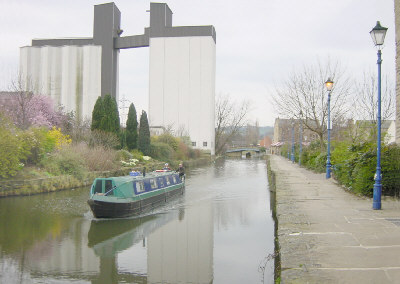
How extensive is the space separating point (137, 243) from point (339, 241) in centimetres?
569

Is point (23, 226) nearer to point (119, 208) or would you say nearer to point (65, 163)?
point (119, 208)

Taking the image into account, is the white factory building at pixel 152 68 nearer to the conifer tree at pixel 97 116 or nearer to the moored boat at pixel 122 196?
the conifer tree at pixel 97 116

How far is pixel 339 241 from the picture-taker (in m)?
7.14

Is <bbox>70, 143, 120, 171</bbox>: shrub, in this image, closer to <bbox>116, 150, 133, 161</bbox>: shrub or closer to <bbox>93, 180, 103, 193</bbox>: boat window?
<bbox>116, 150, 133, 161</bbox>: shrub

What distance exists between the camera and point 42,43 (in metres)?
61.2

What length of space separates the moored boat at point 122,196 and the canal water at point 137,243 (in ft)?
1.16

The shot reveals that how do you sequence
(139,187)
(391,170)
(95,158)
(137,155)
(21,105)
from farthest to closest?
(137,155)
(21,105)
(95,158)
(139,187)
(391,170)

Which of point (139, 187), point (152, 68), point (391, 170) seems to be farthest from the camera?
point (152, 68)

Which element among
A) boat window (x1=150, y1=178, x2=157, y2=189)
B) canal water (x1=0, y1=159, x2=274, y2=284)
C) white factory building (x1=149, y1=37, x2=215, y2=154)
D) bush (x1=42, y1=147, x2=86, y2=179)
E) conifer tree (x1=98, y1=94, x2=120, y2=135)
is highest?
white factory building (x1=149, y1=37, x2=215, y2=154)

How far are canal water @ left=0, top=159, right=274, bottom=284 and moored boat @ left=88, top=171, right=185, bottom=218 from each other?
35 cm

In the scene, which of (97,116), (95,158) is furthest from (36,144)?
(97,116)

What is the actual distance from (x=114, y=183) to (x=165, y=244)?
4.18 meters

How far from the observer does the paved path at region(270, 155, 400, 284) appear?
538cm

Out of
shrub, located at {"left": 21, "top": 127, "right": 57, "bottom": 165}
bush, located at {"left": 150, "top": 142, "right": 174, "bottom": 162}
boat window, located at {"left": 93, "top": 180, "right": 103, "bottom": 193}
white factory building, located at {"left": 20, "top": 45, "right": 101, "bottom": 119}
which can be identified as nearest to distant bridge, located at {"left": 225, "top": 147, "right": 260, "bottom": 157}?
white factory building, located at {"left": 20, "top": 45, "right": 101, "bottom": 119}
